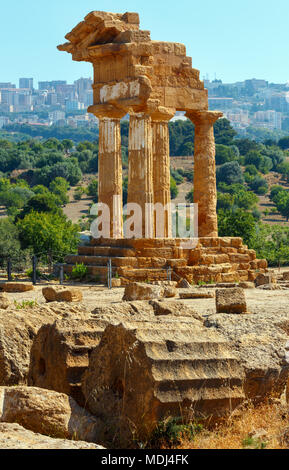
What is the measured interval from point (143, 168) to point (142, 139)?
901 millimetres

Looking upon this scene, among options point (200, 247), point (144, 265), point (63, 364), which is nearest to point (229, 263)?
point (200, 247)

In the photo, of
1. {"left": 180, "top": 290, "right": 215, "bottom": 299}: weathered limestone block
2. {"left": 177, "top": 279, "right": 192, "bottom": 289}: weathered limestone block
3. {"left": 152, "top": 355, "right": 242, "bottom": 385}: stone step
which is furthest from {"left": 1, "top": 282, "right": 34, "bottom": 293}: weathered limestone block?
{"left": 152, "top": 355, "right": 242, "bottom": 385}: stone step

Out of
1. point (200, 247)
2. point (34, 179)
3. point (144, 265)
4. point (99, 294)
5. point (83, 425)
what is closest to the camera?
point (83, 425)

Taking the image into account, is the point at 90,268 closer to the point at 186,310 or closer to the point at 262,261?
the point at 262,261

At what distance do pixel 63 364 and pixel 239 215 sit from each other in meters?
28.3

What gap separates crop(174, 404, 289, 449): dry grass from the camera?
278 inches

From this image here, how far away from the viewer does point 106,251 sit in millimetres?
23359

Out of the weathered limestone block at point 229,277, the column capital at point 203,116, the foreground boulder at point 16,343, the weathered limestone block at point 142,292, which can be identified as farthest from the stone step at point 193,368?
the column capital at point 203,116

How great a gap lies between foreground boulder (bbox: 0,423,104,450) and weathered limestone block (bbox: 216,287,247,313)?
262 inches

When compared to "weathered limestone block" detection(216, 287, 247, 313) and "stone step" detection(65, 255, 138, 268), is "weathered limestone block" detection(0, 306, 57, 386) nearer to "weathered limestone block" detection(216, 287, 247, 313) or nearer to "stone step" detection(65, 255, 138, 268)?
"weathered limestone block" detection(216, 287, 247, 313)

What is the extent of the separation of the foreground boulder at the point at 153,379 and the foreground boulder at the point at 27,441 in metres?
0.86

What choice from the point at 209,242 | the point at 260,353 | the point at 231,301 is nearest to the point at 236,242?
the point at 209,242

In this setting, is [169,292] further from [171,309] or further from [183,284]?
[171,309]
